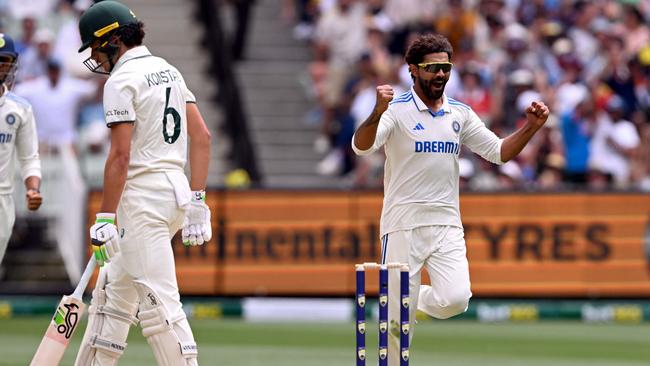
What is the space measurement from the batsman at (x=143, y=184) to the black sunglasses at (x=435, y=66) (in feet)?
4.83

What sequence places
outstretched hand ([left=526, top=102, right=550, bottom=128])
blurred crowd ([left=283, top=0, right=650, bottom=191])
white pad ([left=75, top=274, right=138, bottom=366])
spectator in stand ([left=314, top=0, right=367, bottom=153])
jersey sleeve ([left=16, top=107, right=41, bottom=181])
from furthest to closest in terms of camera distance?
spectator in stand ([left=314, top=0, right=367, bottom=153]), blurred crowd ([left=283, top=0, right=650, bottom=191]), jersey sleeve ([left=16, top=107, right=41, bottom=181]), outstretched hand ([left=526, top=102, right=550, bottom=128]), white pad ([left=75, top=274, right=138, bottom=366])

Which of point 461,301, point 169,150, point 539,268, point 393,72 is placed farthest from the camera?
point 393,72

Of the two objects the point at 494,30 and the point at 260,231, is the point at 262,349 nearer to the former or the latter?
the point at 260,231

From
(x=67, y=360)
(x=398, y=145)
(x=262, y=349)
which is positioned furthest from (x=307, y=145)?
(x=398, y=145)

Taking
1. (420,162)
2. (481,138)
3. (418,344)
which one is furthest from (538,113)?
(418,344)

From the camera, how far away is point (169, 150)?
8438 mm

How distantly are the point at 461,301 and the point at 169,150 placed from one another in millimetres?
1983

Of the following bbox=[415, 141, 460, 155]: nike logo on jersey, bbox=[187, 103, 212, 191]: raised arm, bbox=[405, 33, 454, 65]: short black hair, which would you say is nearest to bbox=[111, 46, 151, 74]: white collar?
bbox=[187, 103, 212, 191]: raised arm

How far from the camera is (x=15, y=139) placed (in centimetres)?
1023

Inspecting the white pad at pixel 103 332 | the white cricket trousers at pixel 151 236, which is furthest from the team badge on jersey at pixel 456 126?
the white pad at pixel 103 332

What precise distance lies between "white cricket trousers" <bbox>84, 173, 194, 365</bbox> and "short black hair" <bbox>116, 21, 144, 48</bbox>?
2.42 ft

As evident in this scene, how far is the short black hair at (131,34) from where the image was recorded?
8.44 m

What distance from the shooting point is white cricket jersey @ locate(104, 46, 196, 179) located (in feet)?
27.0

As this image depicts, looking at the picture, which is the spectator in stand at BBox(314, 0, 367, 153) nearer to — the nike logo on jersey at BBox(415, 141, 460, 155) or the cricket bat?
the nike logo on jersey at BBox(415, 141, 460, 155)
